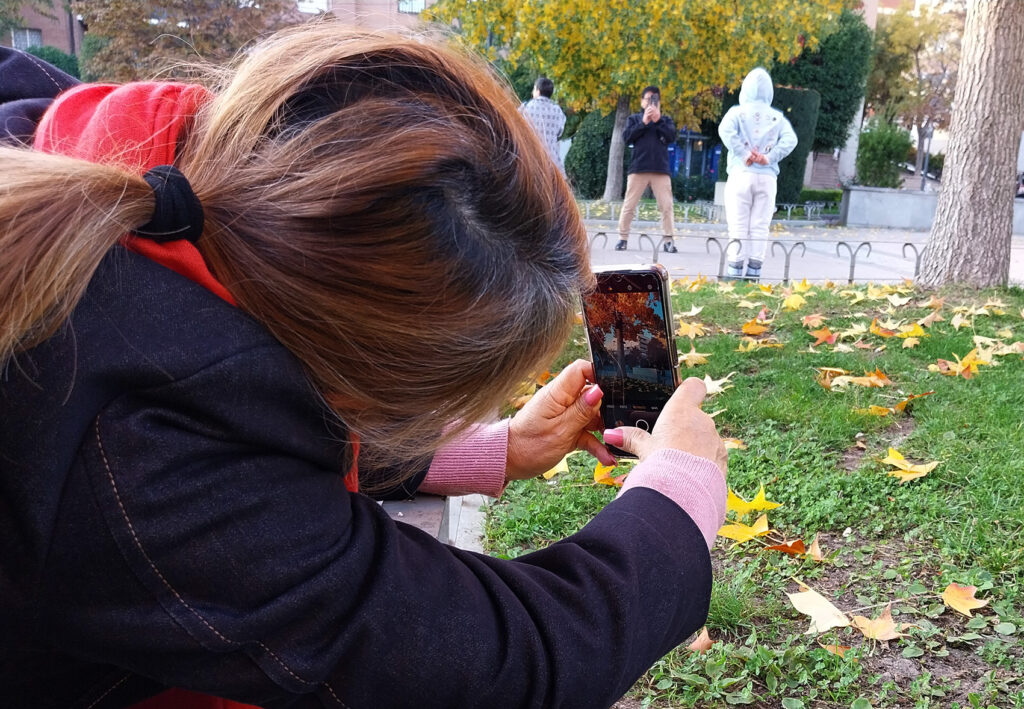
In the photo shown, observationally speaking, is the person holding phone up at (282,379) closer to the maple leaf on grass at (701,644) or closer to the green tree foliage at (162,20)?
the maple leaf on grass at (701,644)

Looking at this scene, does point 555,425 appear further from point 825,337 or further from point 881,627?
point 825,337

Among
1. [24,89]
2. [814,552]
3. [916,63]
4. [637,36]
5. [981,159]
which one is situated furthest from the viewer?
[916,63]

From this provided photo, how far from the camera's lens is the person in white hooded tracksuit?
8.79 m

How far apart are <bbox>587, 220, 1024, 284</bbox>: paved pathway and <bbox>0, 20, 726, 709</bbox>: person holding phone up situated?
6716mm

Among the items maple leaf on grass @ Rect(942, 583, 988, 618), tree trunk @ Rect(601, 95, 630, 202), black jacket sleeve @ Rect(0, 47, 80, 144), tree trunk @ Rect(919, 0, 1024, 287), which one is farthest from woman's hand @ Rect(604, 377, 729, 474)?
tree trunk @ Rect(601, 95, 630, 202)

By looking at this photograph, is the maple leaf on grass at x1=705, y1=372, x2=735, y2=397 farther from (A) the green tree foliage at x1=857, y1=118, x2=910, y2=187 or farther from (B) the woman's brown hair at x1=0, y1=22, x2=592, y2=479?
(A) the green tree foliage at x1=857, y1=118, x2=910, y2=187

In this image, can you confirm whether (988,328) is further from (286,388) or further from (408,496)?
(286,388)

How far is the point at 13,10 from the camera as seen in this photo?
2569 centimetres

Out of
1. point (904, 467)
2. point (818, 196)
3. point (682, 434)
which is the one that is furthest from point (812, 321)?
point (818, 196)

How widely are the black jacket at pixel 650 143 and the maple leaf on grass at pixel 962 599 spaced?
8.74m

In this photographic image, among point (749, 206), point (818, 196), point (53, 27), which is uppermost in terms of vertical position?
point (53, 27)

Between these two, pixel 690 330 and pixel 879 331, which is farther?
pixel 690 330

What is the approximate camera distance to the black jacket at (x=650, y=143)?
34.7 feet

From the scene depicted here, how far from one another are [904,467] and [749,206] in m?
6.39
